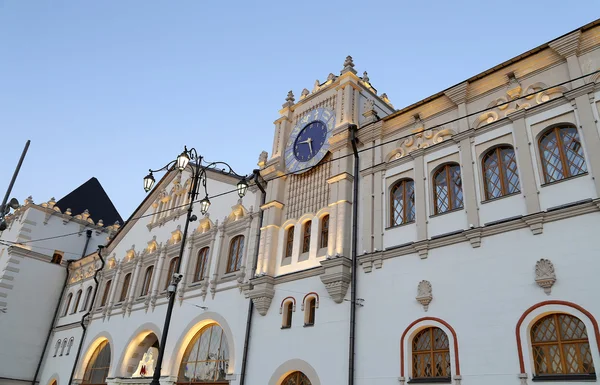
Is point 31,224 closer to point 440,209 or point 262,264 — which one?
point 262,264

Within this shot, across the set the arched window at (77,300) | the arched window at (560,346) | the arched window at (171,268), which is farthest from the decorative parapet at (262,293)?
the arched window at (77,300)

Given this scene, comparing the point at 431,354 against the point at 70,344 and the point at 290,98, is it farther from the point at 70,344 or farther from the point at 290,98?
the point at 70,344

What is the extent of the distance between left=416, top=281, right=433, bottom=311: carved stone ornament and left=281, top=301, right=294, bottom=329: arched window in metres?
5.63

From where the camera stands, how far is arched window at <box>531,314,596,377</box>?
11.3 metres

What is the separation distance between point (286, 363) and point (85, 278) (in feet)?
75.0

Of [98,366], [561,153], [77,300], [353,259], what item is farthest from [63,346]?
[561,153]

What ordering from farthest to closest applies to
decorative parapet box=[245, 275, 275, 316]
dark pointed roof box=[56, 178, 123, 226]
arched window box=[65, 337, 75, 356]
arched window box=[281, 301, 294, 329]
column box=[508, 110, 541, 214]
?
dark pointed roof box=[56, 178, 123, 226] < arched window box=[65, 337, 75, 356] < decorative parapet box=[245, 275, 275, 316] < arched window box=[281, 301, 294, 329] < column box=[508, 110, 541, 214]

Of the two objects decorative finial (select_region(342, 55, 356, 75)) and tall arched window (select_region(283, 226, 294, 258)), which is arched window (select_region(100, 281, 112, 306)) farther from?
decorative finial (select_region(342, 55, 356, 75))

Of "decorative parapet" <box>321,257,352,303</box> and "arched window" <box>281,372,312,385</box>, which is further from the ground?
"decorative parapet" <box>321,257,352,303</box>

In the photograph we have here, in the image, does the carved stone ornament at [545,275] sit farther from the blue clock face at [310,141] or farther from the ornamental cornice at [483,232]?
the blue clock face at [310,141]

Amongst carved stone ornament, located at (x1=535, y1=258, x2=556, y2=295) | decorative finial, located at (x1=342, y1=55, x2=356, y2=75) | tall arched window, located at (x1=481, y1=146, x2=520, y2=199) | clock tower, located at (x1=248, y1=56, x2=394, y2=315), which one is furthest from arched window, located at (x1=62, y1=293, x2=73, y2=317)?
carved stone ornament, located at (x1=535, y1=258, x2=556, y2=295)

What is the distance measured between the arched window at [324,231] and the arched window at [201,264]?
802 centimetres

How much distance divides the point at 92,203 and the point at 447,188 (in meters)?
36.6

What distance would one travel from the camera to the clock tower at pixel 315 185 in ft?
59.8
